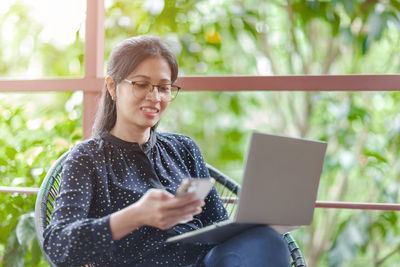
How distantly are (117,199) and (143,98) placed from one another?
1.00 ft

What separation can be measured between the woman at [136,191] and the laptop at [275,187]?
5 centimetres

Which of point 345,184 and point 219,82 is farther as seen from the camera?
point 345,184

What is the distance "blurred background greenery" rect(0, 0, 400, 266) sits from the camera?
237cm

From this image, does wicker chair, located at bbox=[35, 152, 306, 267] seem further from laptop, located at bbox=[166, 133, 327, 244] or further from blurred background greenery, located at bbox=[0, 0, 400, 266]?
blurred background greenery, located at bbox=[0, 0, 400, 266]

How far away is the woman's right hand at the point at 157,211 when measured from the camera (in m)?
1.16

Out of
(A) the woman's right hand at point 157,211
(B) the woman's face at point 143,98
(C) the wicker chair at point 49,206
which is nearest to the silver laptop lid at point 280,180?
(A) the woman's right hand at point 157,211

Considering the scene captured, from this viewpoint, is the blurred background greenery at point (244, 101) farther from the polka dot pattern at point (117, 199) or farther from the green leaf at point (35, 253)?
the polka dot pattern at point (117, 199)

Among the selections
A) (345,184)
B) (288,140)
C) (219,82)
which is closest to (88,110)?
(219,82)

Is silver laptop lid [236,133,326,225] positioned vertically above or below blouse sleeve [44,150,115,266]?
above

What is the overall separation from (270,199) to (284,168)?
8 centimetres

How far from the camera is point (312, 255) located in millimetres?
3303

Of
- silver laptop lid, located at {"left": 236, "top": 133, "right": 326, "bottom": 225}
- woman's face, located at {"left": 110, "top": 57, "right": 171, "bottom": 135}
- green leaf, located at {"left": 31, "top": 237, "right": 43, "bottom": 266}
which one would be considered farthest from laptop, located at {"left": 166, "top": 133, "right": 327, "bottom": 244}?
green leaf, located at {"left": 31, "top": 237, "right": 43, "bottom": 266}

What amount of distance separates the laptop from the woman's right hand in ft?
0.23

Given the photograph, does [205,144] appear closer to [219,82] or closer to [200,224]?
[219,82]
